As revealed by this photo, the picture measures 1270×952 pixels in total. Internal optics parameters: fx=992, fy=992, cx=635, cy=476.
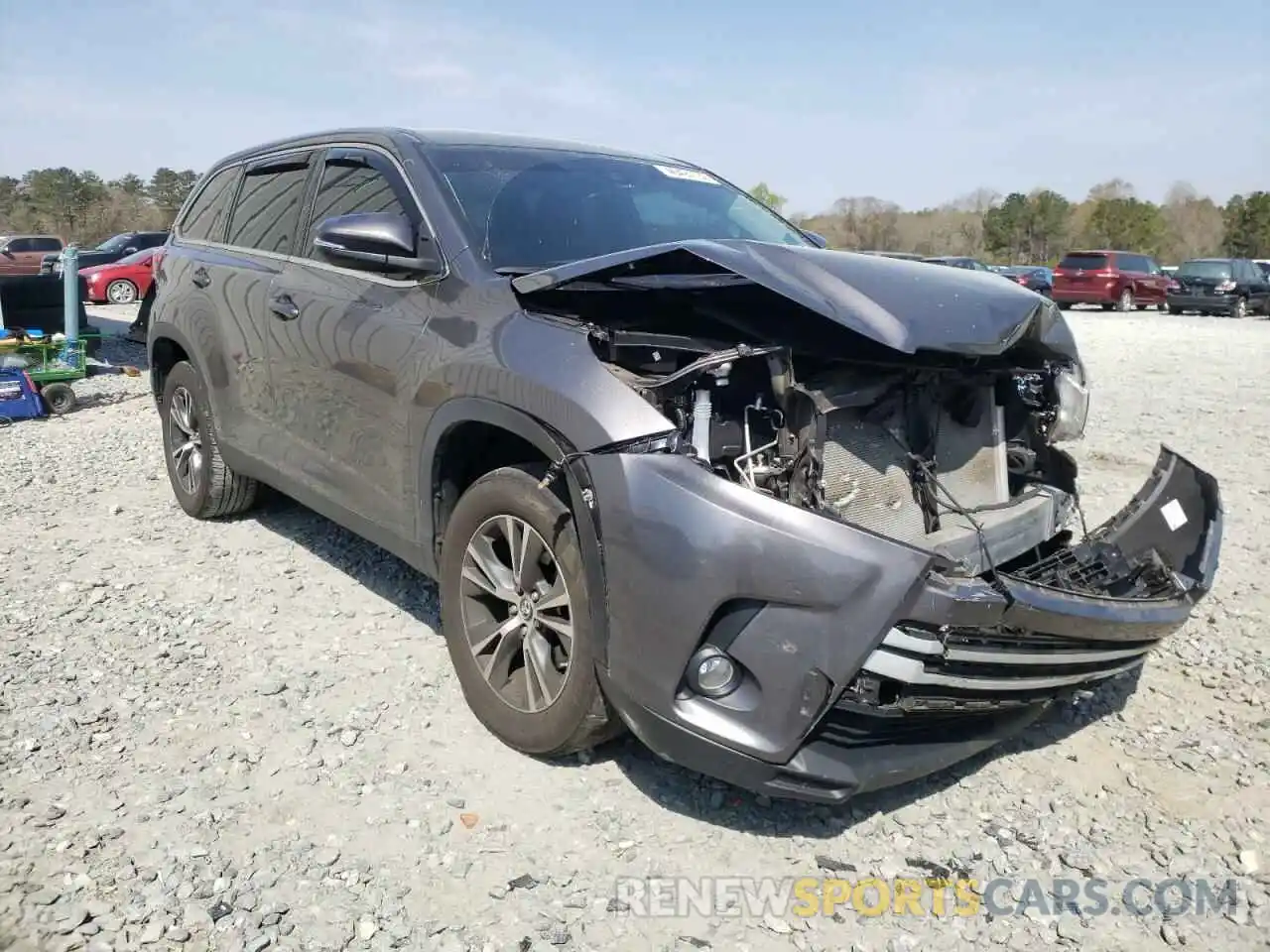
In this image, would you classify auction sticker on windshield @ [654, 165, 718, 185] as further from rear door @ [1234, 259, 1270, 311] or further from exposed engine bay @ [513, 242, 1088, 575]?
rear door @ [1234, 259, 1270, 311]

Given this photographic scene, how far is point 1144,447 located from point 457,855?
20.5 ft

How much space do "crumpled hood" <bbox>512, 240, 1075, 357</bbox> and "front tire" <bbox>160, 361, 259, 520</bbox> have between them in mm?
2863

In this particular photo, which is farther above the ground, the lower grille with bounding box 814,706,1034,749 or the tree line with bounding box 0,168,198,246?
the tree line with bounding box 0,168,198,246

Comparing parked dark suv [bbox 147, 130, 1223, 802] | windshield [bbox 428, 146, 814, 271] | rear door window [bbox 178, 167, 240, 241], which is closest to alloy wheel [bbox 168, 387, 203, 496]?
rear door window [bbox 178, 167, 240, 241]

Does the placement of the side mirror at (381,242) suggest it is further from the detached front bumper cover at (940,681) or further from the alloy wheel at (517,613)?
the detached front bumper cover at (940,681)

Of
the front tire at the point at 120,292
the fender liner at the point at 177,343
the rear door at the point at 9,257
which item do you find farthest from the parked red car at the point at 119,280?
A: the fender liner at the point at 177,343

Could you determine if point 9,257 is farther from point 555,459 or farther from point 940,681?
point 940,681

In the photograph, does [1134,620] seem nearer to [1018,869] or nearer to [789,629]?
[1018,869]

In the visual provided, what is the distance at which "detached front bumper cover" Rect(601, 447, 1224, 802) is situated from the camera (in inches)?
91.6

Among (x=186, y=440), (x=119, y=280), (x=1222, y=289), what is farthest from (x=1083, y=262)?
(x=186, y=440)

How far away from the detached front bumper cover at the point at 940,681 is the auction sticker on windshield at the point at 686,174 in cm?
235

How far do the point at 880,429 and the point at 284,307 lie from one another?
98.2 inches

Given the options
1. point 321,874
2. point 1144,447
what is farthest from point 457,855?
point 1144,447

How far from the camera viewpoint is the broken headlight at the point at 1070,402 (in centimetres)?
335
